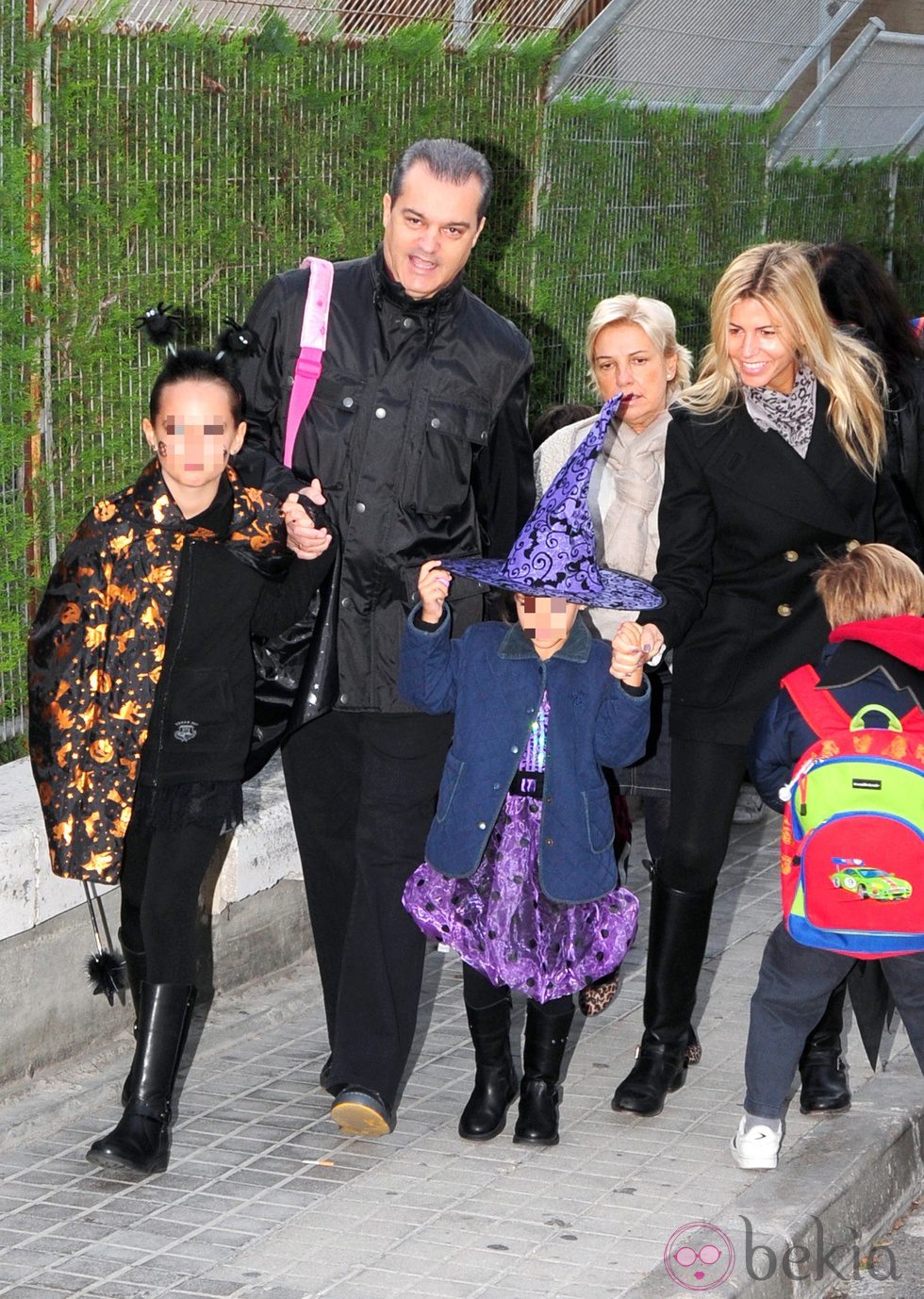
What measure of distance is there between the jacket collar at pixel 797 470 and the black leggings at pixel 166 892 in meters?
1.57

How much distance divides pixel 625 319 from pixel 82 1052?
8.34 ft

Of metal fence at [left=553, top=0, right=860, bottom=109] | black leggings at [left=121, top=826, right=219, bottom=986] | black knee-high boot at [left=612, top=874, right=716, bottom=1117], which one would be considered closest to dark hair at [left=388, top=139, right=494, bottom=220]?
black leggings at [left=121, top=826, right=219, bottom=986]

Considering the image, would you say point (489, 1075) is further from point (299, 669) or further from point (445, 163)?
point (445, 163)

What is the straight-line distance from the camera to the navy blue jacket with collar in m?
4.59

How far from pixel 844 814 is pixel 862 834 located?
0.06 meters

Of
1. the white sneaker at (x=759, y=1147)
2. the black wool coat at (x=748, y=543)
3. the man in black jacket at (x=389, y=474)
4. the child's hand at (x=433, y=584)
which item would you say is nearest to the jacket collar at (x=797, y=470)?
the black wool coat at (x=748, y=543)

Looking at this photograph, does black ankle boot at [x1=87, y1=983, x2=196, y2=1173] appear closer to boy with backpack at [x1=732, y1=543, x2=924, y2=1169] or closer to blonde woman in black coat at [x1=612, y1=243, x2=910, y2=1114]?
blonde woman in black coat at [x1=612, y1=243, x2=910, y2=1114]

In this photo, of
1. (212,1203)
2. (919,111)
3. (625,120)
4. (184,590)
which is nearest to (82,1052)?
(212,1203)

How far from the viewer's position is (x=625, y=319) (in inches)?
225

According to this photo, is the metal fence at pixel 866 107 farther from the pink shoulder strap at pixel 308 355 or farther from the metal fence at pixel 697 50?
the pink shoulder strap at pixel 308 355

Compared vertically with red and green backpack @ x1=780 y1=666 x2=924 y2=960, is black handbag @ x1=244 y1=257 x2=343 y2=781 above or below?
above

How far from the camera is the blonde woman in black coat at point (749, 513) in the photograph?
4.89 m

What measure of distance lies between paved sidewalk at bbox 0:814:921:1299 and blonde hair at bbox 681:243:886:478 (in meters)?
1.71

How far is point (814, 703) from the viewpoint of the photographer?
180 inches
